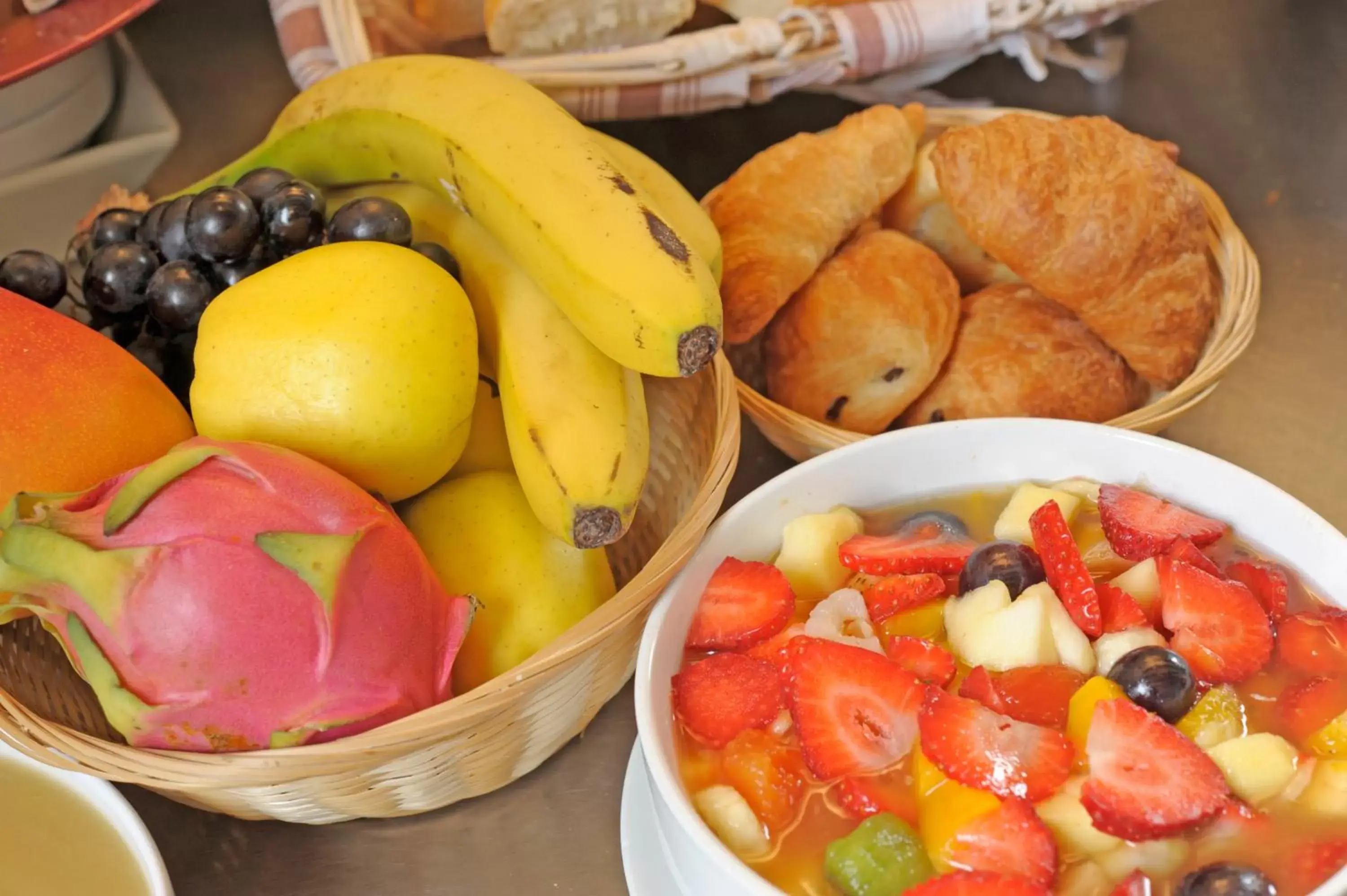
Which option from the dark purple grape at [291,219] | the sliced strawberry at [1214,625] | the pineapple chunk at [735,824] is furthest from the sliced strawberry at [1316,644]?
the dark purple grape at [291,219]

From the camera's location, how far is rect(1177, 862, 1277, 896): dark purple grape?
0.55m

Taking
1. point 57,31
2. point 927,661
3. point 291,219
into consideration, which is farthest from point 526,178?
point 57,31

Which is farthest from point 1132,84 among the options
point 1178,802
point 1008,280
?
point 1178,802

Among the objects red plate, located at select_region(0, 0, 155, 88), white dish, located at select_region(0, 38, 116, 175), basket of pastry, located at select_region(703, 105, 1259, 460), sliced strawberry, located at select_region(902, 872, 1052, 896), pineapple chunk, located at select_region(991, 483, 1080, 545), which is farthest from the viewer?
white dish, located at select_region(0, 38, 116, 175)

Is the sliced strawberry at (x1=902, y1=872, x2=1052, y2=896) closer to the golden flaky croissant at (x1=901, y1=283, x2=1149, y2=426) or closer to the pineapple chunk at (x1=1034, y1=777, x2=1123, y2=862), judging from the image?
the pineapple chunk at (x1=1034, y1=777, x2=1123, y2=862)

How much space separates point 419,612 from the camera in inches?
24.9

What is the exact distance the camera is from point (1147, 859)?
0.58 metres

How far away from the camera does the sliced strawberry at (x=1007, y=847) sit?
0.56 m

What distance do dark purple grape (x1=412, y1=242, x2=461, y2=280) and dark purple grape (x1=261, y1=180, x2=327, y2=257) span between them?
0.22ft

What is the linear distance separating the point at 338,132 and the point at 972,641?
0.56m

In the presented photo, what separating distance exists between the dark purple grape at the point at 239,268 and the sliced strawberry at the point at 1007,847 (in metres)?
0.56

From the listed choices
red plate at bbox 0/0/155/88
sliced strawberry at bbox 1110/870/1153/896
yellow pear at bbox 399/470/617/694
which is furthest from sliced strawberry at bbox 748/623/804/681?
red plate at bbox 0/0/155/88

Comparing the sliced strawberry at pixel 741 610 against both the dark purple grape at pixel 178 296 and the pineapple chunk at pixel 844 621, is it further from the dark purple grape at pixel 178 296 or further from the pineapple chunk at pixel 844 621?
the dark purple grape at pixel 178 296

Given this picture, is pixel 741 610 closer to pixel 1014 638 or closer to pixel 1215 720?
pixel 1014 638
